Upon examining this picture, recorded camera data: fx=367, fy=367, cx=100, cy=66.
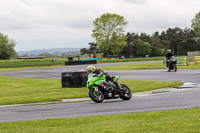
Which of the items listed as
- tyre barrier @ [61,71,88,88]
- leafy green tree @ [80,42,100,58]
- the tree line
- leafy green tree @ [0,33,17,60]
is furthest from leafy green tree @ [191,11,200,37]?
tyre barrier @ [61,71,88,88]

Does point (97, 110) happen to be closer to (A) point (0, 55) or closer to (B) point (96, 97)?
(B) point (96, 97)

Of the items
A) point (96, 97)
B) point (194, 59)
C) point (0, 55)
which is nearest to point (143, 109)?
point (96, 97)

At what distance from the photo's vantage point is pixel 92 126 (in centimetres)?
855

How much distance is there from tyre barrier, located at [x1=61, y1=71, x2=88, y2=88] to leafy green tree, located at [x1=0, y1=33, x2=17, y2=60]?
108481mm

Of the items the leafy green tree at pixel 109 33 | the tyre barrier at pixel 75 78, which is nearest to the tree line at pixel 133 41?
the leafy green tree at pixel 109 33

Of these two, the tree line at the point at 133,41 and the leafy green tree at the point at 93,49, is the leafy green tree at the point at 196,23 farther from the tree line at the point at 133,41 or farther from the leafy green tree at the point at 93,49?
the leafy green tree at the point at 93,49

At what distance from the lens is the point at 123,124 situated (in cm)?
853

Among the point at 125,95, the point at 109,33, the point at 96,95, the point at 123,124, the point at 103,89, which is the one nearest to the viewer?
the point at 123,124

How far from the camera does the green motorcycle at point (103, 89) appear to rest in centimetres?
1460

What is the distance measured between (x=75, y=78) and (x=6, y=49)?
366ft

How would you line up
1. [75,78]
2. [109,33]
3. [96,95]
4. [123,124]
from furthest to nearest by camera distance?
[109,33] → [75,78] → [96,95] → [123,124]

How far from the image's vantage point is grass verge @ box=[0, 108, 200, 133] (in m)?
7.69

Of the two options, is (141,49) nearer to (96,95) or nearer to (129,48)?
(129,48)

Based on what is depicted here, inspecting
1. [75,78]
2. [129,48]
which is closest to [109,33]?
[129,48]
